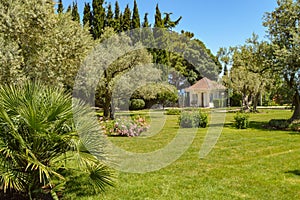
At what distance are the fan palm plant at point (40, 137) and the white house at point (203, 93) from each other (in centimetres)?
2889

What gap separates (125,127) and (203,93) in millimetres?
22922

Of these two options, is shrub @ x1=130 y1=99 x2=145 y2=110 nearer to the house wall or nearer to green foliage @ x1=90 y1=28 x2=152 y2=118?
green foliage @ x1=90 y1=28 x2=152 y2=118

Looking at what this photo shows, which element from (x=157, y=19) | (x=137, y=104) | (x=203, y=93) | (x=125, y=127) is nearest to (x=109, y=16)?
(x=157, y=19)

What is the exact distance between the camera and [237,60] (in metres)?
27.0

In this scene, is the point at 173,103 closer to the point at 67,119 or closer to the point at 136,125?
the point at 136,125

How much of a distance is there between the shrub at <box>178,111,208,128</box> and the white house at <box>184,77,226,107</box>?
17462 mm

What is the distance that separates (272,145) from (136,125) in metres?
5.60

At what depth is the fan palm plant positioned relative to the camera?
4230 mm

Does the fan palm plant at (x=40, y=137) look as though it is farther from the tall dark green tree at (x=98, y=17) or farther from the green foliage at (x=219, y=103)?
the green foliage at (x=219, y=103)

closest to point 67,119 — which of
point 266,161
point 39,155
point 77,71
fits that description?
point 39,155

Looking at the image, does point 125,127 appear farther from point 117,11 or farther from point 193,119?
point 117,11

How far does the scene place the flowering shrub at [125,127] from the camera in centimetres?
1270

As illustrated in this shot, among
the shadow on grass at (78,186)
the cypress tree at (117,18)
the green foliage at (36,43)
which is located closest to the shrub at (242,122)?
the green foliage at (36,43)

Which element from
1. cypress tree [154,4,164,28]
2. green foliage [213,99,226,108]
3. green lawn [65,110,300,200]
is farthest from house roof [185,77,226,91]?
green lawn [65,110,300,200]
